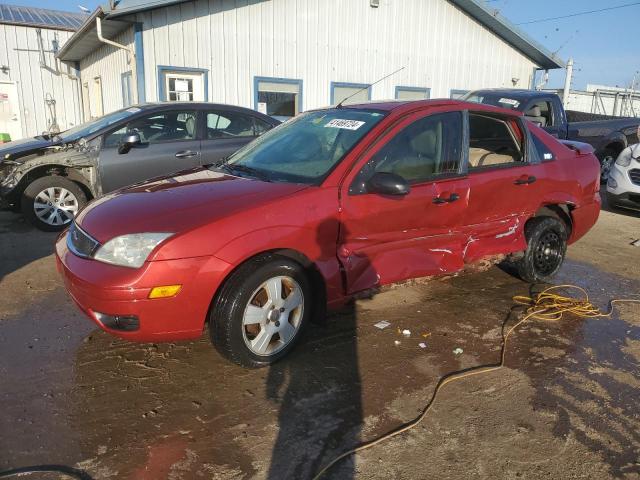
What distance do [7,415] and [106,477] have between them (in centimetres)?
84

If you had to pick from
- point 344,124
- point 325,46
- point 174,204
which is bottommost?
point 174,204

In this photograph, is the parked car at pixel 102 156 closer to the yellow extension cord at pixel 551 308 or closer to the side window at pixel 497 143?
the side window at pixel 497 143

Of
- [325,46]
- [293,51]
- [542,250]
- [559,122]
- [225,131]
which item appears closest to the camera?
[542,250]

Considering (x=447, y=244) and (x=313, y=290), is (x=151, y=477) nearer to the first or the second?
(x=313, y=290)

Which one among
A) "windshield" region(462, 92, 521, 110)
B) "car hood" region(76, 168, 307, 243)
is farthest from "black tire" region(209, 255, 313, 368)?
"windshield" region(462, 92, 521, 110)

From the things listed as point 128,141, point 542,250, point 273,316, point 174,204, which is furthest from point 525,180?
point 128,141

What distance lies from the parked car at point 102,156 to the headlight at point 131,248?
11.5 feet

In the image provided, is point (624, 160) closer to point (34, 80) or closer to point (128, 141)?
point (128, 141)

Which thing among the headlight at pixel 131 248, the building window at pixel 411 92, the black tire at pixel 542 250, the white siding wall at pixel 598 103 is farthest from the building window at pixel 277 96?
the white siding wall at pixel 598 103

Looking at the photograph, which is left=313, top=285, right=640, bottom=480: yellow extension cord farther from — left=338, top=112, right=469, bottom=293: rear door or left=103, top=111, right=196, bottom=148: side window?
left=103, top=111, right=196, bottom=148: side window

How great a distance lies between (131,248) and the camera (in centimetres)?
286

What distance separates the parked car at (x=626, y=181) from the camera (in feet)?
27.6

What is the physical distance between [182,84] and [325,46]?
3802mm

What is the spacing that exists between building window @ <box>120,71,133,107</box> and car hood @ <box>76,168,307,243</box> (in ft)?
30.0
